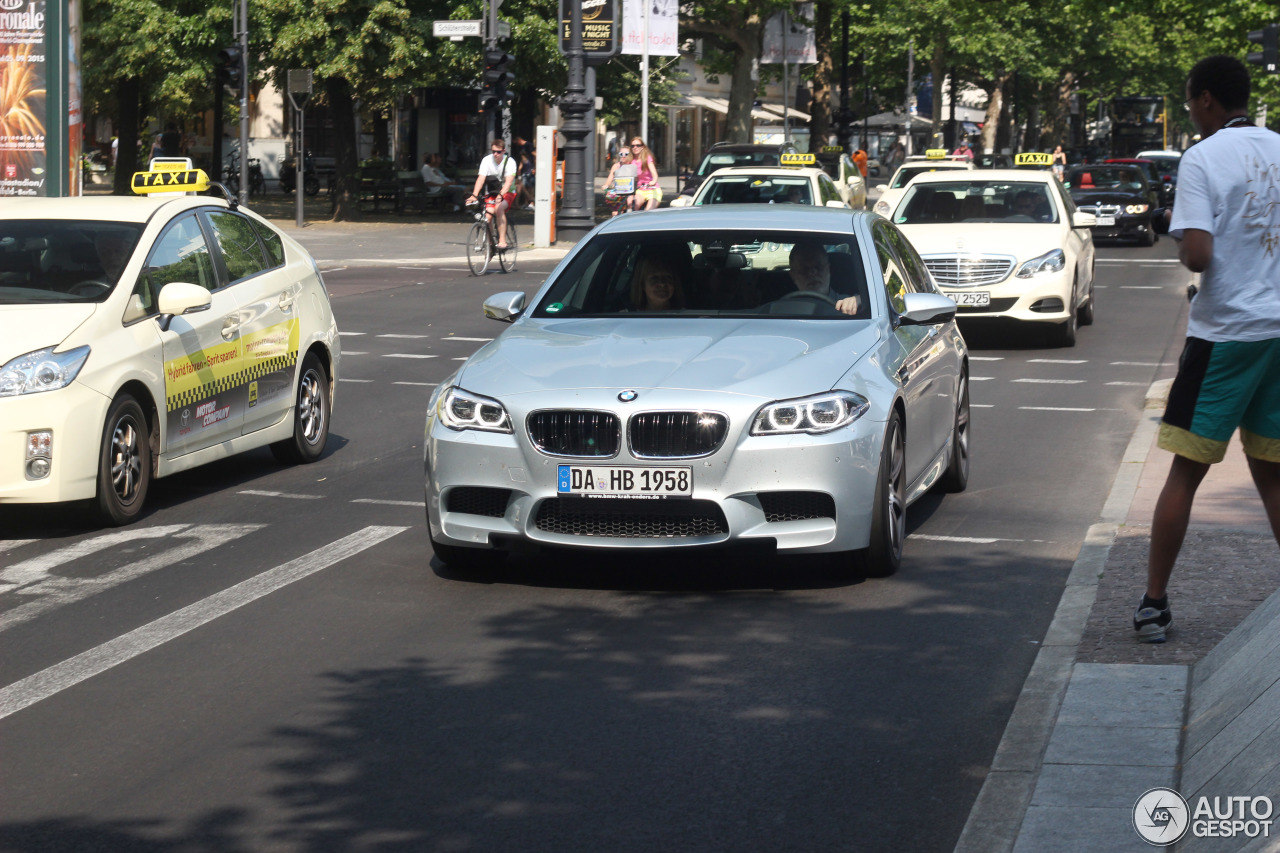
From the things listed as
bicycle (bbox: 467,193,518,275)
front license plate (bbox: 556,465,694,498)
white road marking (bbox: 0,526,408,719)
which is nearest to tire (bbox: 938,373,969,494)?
front license plate (bbox: 556,465,694,498)

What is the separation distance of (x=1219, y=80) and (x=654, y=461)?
243 cm

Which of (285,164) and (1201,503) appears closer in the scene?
(1201,503)

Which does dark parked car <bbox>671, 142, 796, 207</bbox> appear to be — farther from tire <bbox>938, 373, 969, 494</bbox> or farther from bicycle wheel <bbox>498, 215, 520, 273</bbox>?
tire <bbox>938, 373, 969, 494</bbox>

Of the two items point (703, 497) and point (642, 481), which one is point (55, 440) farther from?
point (703, 497)

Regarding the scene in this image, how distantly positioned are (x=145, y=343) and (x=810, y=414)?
3585 millimetres

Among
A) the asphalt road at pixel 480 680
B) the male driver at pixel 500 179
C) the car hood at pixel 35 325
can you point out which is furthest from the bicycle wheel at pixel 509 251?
the car hood at pixel 35 325

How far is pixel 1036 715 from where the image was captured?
5.36 meters

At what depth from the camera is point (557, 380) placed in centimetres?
702

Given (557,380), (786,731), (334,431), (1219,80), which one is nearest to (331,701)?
(786,731)

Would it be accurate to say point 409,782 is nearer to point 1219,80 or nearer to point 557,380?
point 557,380

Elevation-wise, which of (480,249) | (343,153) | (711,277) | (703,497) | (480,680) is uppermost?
(343,153)

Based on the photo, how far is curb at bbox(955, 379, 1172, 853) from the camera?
14.5ft

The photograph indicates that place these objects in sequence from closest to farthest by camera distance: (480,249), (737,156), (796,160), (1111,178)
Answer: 1. (480,249)
2. (796,160)
3. (737,156)
4. (1111,178)

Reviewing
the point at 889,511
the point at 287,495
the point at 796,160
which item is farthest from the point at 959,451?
the point at 796,160
